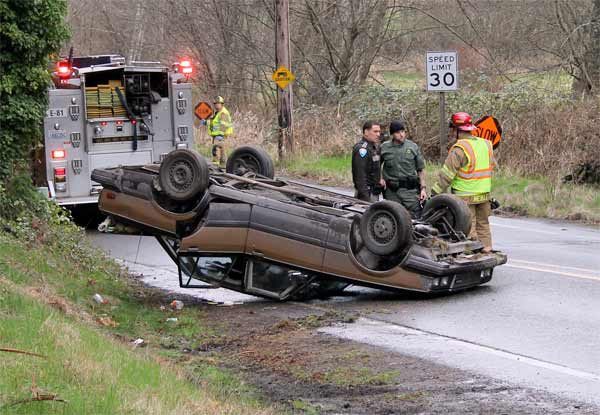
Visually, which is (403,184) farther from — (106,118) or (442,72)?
(442,72)

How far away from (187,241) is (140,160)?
7197mm

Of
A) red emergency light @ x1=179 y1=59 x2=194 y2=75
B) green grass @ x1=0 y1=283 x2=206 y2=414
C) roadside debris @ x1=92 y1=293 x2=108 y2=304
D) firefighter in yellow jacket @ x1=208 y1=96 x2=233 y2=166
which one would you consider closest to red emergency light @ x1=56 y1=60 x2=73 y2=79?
red emergency light @ x1=179 y1=59 x2=194 y2=75

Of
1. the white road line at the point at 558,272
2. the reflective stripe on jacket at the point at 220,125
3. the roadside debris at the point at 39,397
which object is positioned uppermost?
the reflective stripe on jacket at the point at 220,125

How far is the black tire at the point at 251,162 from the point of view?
1296cm

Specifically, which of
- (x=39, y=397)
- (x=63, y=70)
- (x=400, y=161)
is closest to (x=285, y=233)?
(x=400, y=161)

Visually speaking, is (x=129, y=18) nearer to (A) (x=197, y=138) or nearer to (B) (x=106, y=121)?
(A) (x=197, y=138)

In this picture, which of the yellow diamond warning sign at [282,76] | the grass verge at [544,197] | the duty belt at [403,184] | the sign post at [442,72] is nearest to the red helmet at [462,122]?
the duty belt at [403,184]

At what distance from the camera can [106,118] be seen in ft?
57.4

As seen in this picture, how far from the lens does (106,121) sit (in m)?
17.5

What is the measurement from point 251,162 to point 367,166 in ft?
4.61

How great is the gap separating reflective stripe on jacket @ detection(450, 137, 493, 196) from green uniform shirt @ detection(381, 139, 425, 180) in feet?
2.15

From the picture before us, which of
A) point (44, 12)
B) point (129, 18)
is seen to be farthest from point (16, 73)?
point (129, 18)

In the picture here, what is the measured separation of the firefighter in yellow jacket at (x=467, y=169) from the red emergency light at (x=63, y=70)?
7132 millimetres

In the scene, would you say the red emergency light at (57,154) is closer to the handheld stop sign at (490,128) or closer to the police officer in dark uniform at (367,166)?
the police officer in dark uniform at (367,166)
